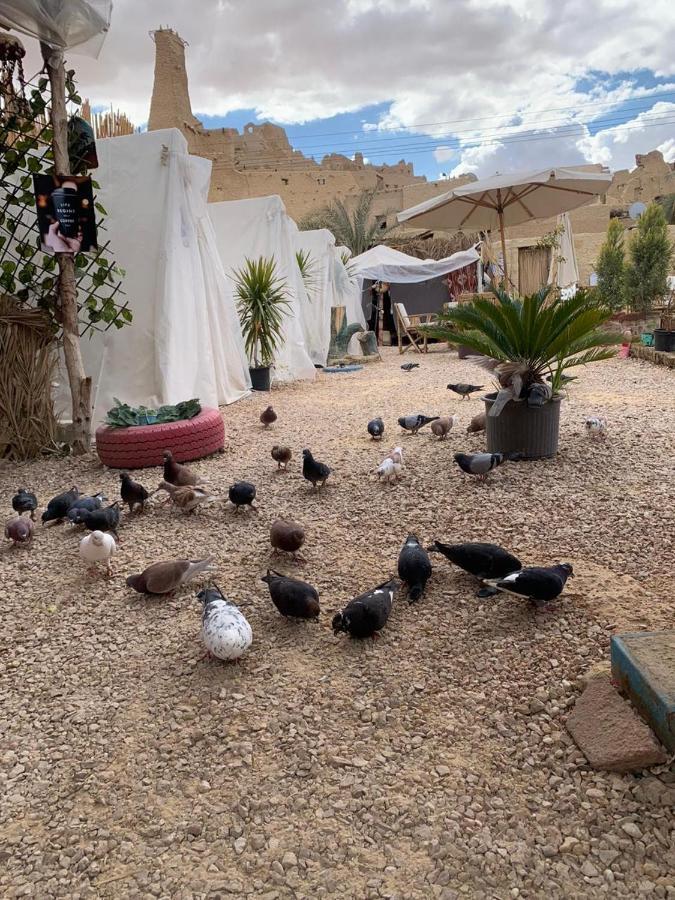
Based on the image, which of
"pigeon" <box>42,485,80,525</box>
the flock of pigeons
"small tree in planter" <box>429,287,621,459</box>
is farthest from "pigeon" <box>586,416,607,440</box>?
"pigeon" <box>42,485,80,525</box>

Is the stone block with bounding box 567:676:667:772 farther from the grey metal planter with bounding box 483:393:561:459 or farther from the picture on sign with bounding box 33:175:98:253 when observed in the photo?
the picture on sign with bounding box 33:175:98:253

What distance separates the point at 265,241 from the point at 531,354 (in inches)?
250

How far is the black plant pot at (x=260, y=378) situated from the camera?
912cm

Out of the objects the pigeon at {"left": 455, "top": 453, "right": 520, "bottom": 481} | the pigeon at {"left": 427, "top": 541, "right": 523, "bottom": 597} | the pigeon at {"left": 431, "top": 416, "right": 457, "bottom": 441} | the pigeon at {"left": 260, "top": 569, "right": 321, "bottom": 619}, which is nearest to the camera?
the pigeon at {"left": 260, "top": 569, "right": 321, "bottom": 619}

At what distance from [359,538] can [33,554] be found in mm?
1900

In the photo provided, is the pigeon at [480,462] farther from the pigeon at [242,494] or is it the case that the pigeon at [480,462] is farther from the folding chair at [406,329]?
the folding chair at [406,329]

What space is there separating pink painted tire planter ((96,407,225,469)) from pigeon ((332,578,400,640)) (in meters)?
2.99

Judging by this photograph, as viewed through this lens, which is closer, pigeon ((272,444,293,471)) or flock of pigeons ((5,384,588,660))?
flock of pigeons ((5,384,588,660))

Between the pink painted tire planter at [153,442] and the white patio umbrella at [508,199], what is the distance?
5.38 m

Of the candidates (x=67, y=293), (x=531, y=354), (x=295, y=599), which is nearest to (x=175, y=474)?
(x=295, y=599)

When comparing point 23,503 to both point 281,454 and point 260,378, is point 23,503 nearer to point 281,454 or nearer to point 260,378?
point 281,454

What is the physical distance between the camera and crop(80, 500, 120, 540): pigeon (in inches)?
140

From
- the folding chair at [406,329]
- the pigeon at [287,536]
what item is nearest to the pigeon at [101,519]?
the pigeon at [287,536]

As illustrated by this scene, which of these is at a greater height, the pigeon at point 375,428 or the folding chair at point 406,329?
the folding chair at point 406,329
